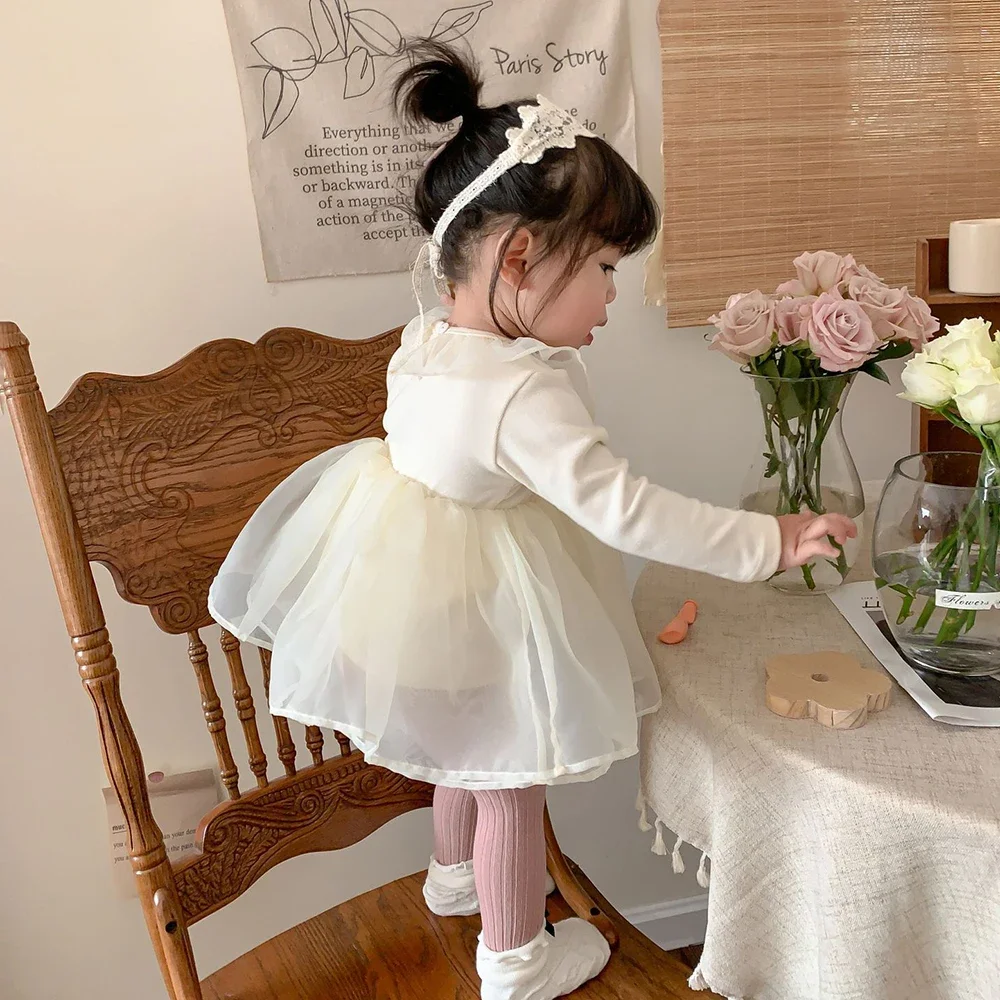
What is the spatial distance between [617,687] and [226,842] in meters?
0.41

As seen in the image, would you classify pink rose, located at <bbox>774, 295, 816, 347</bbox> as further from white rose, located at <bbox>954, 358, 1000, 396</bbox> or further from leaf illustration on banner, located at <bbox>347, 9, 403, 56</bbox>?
leaf illustration on banner, located at <bbox>347, 9, 403, 56</bbox>

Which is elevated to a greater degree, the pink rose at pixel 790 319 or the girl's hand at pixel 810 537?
the pink rose at pixel 790 319

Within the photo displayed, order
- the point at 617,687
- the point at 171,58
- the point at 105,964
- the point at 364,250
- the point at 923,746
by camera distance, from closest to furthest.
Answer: the point at 923,746, the point at 617,687, the point at 171,58, the point at 364,250, the point at 105,964

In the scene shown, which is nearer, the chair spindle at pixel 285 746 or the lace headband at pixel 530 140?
the lace headband at pixel 530 140

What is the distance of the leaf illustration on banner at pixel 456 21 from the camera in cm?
104

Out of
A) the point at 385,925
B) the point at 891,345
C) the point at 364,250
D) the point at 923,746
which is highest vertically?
the point at 364,250

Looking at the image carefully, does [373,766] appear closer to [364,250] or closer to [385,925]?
[385,925]

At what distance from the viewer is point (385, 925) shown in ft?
3.05

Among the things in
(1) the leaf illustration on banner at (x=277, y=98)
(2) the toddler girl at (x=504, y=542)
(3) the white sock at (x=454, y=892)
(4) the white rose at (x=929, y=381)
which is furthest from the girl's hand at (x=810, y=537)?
(1) the leaf illustration on banner at (x=277, y=98)

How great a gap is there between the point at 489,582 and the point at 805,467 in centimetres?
32

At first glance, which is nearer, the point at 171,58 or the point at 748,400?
the point at 171,58

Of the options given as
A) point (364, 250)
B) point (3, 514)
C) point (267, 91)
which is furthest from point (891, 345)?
point (3, 514)

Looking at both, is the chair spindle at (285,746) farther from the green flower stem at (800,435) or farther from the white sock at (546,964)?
the green flower stem at (800,435)

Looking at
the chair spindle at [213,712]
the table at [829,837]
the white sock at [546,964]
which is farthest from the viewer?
the chair spindle at [213,712]
